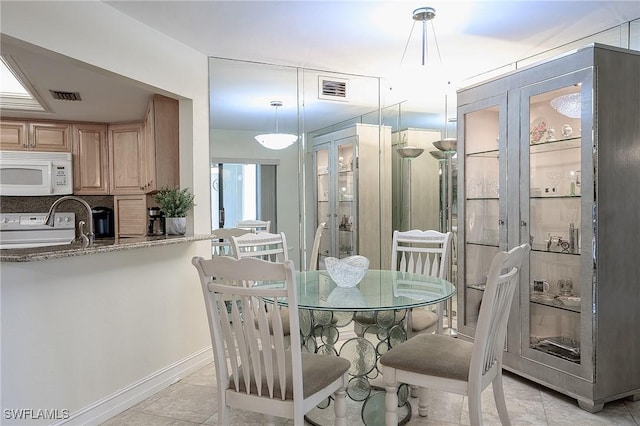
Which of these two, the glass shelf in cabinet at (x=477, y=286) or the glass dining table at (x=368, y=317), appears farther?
the glass shelf in cabinet at (x=477, y=286)

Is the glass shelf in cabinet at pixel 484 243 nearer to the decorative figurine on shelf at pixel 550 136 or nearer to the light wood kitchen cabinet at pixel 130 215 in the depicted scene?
the decorative figurine on shelf at pixel 550 136

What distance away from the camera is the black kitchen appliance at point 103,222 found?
16.6 feet

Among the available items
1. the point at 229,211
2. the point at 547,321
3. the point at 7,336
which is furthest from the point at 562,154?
the point at 7,336

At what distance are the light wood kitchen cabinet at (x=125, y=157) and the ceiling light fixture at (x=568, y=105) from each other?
3.99 m

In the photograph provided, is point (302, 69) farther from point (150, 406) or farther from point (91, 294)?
point (150, 406)

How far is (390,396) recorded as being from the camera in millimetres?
2049

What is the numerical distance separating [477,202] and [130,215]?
3644mm

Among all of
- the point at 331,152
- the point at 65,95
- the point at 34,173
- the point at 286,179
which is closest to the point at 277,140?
the point at 286,179

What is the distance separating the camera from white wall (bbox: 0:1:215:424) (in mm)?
2127

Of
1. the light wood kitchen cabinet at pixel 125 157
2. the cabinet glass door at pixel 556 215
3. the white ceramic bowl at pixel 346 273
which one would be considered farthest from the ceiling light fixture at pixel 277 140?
the cabinet glass door at pixel 556 215

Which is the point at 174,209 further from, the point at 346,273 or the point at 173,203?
the point at 346,273

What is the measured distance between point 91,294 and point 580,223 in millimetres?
2816

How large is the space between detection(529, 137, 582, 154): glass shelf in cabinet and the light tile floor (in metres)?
1.53

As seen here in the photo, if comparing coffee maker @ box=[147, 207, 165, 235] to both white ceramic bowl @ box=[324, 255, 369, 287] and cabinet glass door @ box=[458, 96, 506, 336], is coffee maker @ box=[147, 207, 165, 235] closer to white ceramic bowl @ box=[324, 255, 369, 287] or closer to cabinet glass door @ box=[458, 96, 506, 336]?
white ceramic bowl @ box=[324, 255, 369, 287]
